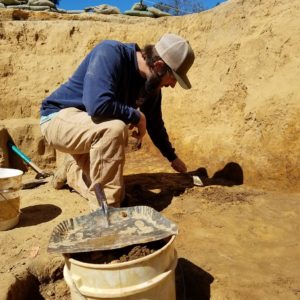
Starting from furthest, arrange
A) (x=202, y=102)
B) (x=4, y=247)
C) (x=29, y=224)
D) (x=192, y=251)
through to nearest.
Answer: (x=202, y=102) < (x=29, y=224) < (x=4, y=247) < (x=192, y=251)

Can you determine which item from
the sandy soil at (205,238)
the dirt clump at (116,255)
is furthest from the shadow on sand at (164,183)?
the dirt clump at (116,255)

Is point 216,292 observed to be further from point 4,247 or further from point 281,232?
point 4,247

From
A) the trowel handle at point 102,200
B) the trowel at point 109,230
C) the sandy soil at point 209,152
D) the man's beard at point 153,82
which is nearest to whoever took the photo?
the trowel at point 109,230

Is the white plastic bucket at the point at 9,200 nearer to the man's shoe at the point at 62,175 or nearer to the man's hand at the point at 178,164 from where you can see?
the man's shoe at the point at 62,175

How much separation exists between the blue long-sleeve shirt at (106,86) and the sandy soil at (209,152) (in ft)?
2.56

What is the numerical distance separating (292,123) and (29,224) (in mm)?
2154

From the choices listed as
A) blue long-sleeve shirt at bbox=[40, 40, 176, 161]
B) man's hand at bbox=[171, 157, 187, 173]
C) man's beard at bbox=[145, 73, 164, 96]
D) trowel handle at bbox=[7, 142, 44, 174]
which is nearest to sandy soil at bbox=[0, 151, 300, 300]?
man's hand at bbox=[171, 157, 187, 173]

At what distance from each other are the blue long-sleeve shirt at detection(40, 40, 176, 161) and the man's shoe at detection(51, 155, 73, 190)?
50cm

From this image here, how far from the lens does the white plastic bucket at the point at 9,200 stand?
2539mm

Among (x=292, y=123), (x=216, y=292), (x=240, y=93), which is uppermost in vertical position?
(x=240, y=93)

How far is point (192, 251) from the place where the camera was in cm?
220

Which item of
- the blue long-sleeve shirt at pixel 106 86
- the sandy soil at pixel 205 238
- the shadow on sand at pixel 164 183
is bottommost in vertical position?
the sandy soil at pixel 205 238

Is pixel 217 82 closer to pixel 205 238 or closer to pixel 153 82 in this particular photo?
pixel 153 82

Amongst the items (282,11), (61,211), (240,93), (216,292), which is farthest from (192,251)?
(282,11)
